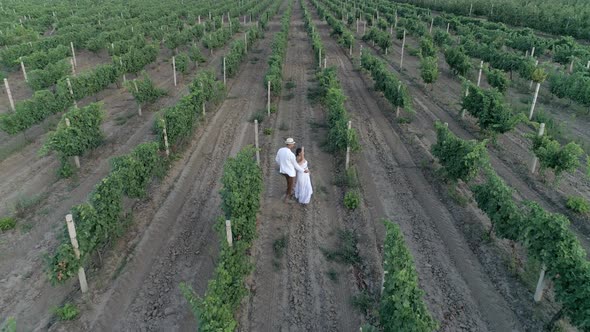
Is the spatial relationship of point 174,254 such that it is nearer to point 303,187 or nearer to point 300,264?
point 300,264

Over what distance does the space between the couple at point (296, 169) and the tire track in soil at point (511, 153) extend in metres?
6.34

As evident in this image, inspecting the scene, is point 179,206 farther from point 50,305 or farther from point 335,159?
point 335,159

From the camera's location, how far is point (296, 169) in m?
11.4

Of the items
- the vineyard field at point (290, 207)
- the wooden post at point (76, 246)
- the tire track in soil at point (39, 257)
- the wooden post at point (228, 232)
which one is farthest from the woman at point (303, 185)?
the wooden post at point (76, 246)

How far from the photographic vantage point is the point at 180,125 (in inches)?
555

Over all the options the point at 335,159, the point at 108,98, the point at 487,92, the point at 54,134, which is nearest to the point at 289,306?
the point at 335,159

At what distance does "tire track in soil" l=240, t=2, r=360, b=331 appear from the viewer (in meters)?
8.16

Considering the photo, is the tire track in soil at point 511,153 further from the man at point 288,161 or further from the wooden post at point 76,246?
the wooden post at point 76,246

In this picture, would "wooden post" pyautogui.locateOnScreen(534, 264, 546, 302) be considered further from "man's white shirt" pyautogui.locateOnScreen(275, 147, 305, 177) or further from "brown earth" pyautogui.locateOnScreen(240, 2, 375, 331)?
"man's white shirt" pyautogui.locateOnScreen(275, 147, 305, 177)

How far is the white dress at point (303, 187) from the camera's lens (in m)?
11.6

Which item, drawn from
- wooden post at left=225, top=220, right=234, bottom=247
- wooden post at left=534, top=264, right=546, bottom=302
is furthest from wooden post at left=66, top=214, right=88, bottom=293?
wooden post at left=534, top=264, right=546, bottom=302

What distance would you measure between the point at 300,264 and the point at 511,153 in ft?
31.9

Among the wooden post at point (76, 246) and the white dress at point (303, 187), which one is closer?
the wooden post at point (76, 246)

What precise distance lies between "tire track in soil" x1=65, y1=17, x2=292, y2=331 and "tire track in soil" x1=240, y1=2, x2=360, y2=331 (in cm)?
122
